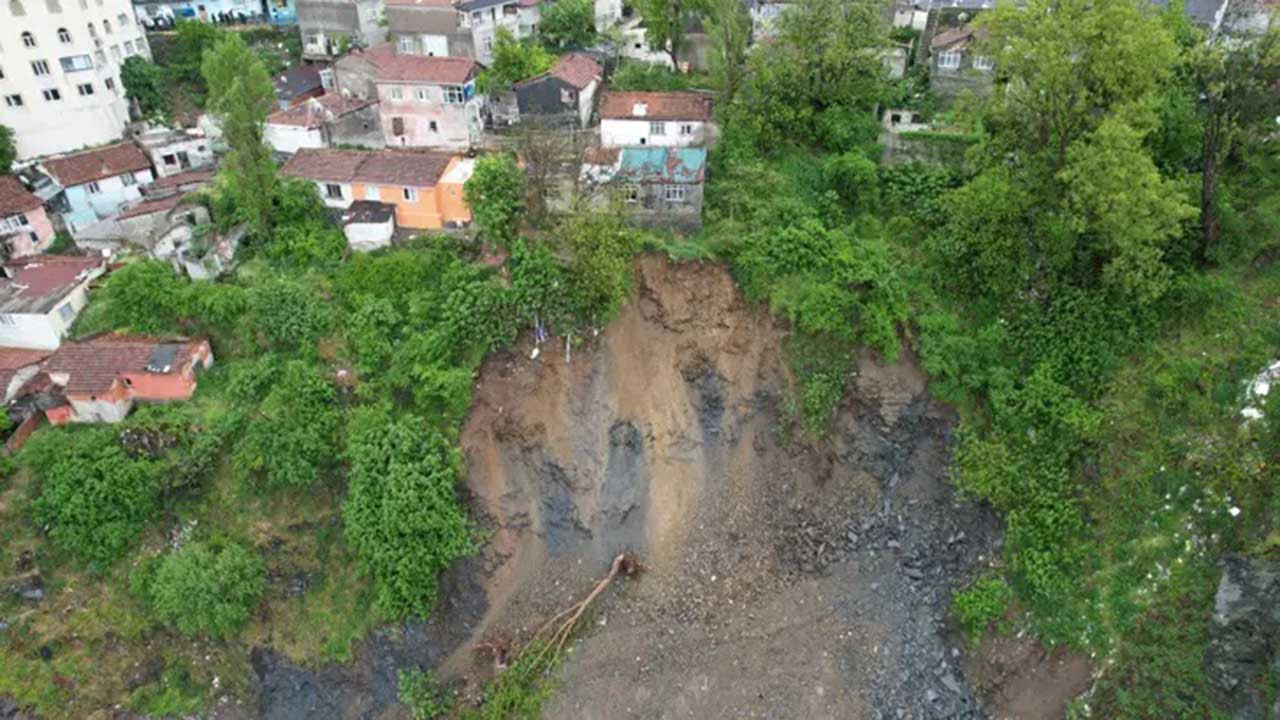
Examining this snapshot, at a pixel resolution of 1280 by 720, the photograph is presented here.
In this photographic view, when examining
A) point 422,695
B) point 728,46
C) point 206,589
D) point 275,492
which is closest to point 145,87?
point 275,492

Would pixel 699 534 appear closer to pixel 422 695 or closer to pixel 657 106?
pixel 422 695

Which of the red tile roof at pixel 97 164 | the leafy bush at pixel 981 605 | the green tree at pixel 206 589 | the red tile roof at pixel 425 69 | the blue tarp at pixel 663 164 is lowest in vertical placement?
the green tree at pixel 206 589

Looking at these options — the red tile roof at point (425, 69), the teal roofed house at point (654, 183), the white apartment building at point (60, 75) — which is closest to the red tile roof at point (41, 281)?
the white apartment building at point (60, 75)

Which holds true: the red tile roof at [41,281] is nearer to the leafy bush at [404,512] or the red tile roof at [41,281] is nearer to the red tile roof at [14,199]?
the red tile roof at [14,199]

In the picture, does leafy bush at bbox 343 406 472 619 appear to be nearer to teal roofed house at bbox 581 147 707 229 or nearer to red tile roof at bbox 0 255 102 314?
teal roofed house at bbox 581 147 707 229

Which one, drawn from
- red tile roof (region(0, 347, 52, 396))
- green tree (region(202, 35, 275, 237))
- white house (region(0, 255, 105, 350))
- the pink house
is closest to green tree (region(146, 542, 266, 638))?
red tile roof (region(0, 347, 52, 396))

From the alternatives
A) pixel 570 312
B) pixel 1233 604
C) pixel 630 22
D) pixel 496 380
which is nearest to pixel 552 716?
pixel 496 380
